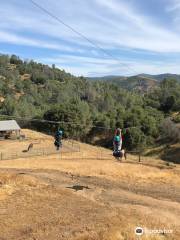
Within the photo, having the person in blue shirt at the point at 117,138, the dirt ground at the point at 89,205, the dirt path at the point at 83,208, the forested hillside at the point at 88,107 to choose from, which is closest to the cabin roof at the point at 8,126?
the forested hillside at the point at 88,107

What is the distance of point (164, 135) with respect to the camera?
75.5 m

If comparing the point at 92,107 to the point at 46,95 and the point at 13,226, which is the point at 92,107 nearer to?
the point at 46,95

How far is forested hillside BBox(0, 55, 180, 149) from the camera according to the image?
76.4m

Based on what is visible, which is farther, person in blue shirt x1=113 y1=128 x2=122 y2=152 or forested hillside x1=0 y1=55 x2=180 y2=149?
forested hillside x1=0 y1=55 x2=180 y2=149

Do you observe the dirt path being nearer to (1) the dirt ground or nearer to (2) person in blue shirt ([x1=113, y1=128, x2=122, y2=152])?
(1) the dirt ground

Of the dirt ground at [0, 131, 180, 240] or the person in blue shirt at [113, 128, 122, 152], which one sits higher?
the person in blue shirt at [113, 128, 122, 152]

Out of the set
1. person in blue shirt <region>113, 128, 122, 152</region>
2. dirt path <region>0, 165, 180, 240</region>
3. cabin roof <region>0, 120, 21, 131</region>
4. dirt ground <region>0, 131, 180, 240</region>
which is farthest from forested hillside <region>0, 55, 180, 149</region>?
dirt path <region>0, 165, 180, 240</region>

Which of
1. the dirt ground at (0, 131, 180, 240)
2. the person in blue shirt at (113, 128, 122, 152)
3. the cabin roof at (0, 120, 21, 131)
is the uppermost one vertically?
the person in blue shirt at (113, 128, 122, 152)

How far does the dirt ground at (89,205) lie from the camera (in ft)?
37.5

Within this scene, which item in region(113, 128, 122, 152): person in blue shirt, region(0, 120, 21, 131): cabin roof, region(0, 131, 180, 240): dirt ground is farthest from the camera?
region(0, 120, 21, 131): cabin roof

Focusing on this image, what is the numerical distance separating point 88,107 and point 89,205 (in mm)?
85807

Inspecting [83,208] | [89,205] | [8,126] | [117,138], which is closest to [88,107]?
[8,126]

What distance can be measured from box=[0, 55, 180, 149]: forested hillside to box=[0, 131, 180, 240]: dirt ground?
45.5 meters

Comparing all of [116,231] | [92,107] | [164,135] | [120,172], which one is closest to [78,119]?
[164,135]
